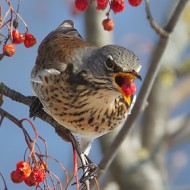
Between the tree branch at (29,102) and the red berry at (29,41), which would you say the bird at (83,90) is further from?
the red berry at (29,41)

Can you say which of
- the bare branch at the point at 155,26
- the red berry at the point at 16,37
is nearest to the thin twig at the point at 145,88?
the bare branch at the point at 155,26

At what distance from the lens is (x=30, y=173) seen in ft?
10.8

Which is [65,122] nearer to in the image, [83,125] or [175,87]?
[83,125]

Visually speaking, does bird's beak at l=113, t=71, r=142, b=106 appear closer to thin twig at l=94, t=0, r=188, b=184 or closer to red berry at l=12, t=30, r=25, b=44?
thin twig at l=94, t=0, r=188, b=184

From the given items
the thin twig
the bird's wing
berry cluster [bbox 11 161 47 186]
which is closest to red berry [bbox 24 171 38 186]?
berry cluster [bbox 11 161 47 186]

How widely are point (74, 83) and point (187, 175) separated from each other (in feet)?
23.4

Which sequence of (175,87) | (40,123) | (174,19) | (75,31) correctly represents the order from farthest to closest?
(40,123) → (175,87) → (75,31) → (174,19)

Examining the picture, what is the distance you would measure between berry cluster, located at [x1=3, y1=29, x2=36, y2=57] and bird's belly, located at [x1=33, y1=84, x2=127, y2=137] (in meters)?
0.54

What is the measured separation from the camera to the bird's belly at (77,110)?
13.7ft

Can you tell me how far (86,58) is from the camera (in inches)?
167

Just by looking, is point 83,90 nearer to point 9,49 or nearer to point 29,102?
point 29,102

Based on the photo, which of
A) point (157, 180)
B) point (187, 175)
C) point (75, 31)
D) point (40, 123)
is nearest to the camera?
point (75, 31)

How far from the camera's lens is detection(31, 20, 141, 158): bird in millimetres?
3943

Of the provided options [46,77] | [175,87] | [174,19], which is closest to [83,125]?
[46,77]
